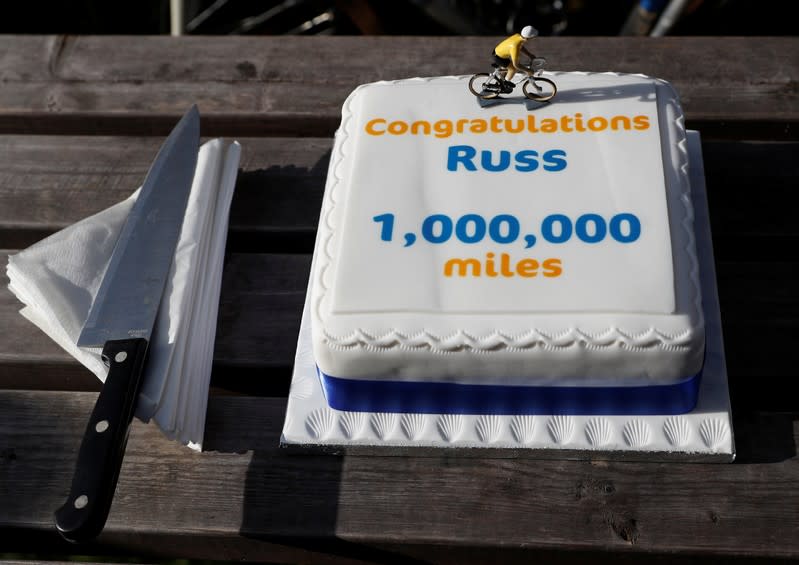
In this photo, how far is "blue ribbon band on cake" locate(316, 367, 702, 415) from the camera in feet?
3.44

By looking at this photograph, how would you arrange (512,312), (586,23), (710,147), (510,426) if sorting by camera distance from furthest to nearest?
(586,23) < (710,147) < (510,426) < (512,312)

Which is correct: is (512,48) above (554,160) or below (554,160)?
above

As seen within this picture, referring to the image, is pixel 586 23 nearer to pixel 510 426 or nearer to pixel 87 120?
pixel 87 120

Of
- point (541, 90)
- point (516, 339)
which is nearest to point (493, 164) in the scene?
point (541, 90)

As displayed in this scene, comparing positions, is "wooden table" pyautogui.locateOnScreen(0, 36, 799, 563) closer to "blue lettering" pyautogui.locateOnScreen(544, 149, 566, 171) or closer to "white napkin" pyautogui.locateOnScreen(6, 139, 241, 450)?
"white napkin" pyautogui.locateOnScreen(6, 139, 241, 450)

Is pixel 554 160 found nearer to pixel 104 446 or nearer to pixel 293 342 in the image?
pixel 293 342

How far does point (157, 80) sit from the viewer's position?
1.64 meters

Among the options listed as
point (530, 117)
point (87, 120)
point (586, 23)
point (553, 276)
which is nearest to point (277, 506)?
point (553, 276)

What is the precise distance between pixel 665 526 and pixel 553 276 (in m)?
0.37

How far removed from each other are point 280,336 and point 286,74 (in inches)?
24.5

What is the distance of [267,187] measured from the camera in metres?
1.46

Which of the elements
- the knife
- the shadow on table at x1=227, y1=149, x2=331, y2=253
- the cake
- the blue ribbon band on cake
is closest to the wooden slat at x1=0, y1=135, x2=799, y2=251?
the shadow on table at x1=227, y1=149, x2=331, y2=253

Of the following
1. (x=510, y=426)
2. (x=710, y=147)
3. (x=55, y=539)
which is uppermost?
(x=710, y=147)

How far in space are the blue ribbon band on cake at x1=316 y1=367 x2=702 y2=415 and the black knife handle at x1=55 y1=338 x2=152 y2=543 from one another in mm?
266
